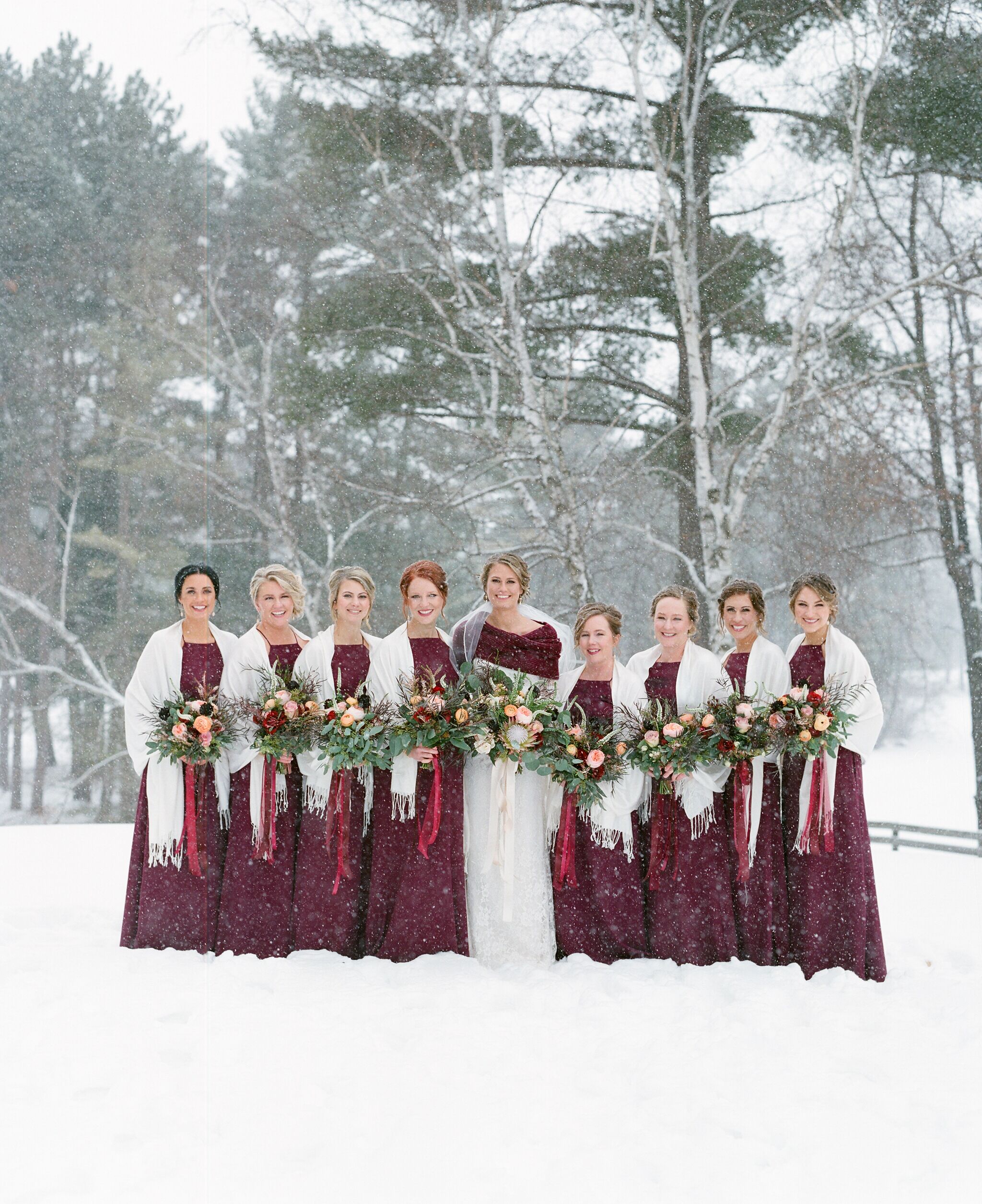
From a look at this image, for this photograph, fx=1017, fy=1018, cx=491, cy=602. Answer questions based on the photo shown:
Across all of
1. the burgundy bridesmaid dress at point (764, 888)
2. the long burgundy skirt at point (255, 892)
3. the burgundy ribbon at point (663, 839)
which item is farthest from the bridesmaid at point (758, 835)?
the long burgundy skirt at point (255, 892)

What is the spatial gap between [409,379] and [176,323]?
130 inches

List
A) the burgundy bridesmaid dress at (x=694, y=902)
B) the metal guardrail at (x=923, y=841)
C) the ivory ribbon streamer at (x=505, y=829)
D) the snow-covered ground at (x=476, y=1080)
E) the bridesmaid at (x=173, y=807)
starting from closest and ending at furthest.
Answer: the snow-covered ground at (x=476, y=1080), the ivory ribbon streamer at (x=505, y=829), the burgundy bridesmaid dress at (x=694, y=902), the bridesmaid at (x=173, y=807), the metal guardrail at (x=923, y=841)

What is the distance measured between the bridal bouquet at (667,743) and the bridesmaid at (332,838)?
4.14ft

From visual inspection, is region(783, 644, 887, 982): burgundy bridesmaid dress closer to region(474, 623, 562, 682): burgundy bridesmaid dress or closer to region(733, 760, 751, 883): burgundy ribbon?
region(733, 760, 751, 883): burgundy ribbon

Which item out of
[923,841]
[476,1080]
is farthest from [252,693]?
[923,841]

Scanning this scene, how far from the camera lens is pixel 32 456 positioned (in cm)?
1134

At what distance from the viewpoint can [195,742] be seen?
4602 millimetres

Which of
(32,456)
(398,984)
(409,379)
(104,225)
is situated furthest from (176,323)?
(398,984)

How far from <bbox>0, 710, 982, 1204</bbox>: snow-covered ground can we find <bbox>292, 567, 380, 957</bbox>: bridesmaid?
0.17 metres

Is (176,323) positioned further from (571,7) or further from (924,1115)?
(924,1115)

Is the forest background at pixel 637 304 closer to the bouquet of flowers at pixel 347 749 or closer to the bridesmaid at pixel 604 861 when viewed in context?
the bridesmaid at pixel 604 861

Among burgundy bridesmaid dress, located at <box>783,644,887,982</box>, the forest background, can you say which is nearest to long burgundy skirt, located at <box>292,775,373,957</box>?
burgundy bridesmaid dress, located at <box>783,644,887,982</box>

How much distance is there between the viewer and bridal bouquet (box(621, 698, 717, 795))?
448 centimetres

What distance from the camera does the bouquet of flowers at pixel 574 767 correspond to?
14.6 ft
